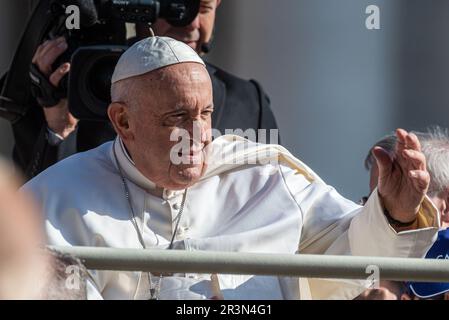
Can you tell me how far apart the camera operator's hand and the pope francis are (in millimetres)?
555

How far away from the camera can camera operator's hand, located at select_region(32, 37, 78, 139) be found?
202 inches

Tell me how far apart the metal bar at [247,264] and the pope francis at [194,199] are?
440mm

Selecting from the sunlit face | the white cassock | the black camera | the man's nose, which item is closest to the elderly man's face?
the man's nose

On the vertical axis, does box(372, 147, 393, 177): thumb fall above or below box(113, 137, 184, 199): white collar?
above

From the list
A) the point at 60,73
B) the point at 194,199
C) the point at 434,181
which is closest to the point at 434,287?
the point at 434,181

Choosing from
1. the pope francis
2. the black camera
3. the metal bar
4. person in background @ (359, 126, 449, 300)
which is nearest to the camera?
the metal bar

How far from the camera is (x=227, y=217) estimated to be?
4.52m

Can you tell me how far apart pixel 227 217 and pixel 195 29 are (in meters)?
1.00

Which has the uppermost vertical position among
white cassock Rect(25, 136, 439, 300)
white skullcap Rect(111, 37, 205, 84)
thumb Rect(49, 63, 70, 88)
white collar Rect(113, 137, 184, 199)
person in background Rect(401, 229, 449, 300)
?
white skullcap Rect(111, 37, 205, 84)

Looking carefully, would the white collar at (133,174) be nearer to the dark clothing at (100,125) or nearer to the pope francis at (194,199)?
the pope francis at (194,199)

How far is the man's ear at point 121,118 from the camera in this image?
4.47 meters

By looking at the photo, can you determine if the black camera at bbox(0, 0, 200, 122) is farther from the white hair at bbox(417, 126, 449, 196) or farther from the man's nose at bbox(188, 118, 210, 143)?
the white hair at bbox(417, 126, 449, 196)

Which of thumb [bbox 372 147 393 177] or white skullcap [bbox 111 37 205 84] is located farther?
A: white skullcap [bbox 111 37 205 84]
